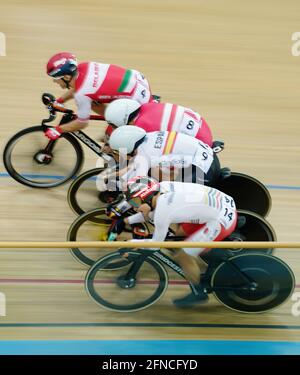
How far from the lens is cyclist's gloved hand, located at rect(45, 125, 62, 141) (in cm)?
416

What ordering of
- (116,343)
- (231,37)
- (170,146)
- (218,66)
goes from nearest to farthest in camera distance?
(116,343), (170,146), (218,66), (231,37)

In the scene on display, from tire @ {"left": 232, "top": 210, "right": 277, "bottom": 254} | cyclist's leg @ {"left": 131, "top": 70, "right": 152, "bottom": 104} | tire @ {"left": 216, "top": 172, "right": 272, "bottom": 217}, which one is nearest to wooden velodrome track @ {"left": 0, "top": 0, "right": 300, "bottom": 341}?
tire @ {"left": 216, "top": 172, "right": 272, "bottom": 217}

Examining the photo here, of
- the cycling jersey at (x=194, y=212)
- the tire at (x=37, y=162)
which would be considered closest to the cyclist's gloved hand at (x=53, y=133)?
the tire at (x=37, y=162)

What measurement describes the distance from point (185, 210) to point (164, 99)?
2.56 metres

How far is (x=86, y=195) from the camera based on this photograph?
4.20 meters

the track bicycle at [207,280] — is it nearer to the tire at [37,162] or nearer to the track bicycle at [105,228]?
the track bicycle at [105,228]

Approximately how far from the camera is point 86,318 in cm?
312

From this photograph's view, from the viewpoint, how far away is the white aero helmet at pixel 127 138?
3641 millimetres

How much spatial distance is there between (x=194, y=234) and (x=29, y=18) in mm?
4072

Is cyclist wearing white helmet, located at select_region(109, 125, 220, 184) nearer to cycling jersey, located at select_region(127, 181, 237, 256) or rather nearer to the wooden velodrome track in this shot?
cycling jersey, located at select_region(127, 181, 237, 256)

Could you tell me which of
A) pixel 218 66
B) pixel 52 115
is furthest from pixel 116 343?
pixel 218 66

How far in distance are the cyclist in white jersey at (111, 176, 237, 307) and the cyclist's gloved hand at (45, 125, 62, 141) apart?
1073 mm

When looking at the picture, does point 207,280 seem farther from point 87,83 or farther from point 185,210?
point 87,83
